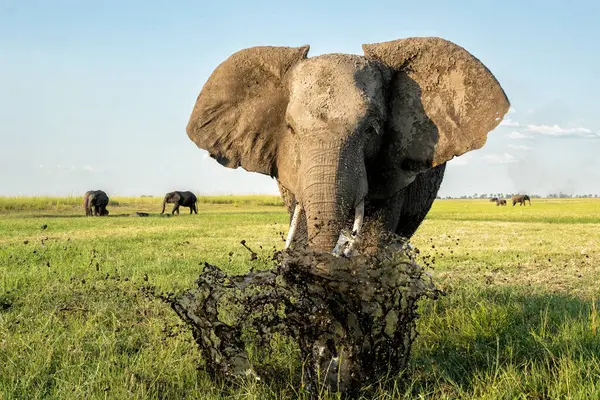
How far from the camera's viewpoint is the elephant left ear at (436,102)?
6.36 meters

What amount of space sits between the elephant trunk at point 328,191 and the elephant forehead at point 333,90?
1.09 feet

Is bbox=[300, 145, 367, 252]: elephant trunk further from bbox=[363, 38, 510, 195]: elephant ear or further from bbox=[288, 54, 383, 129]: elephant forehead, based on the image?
bbox=[363, 38, 510, 195]: elephant ear

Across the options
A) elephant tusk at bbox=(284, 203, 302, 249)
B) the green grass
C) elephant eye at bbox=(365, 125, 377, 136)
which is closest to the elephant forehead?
elephant eye at bbox=(365, 125, 377, 136)

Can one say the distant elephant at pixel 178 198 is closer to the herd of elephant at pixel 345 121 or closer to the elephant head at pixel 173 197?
the elephant head at pixel 173 197

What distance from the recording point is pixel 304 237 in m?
6.37

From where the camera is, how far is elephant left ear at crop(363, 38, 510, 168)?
251 inches

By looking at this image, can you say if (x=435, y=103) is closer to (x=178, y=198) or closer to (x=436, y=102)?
(x=436, y=102)

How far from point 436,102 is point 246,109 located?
2.04 metres

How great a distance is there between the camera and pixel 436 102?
650 centimetres

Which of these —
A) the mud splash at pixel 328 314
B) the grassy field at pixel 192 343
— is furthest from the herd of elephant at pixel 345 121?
the mud splash at pixel 328 314

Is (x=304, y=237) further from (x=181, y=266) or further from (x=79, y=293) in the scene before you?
(x=181, y=266)

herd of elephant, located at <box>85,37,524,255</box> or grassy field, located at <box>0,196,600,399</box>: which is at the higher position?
herd of elephant, located at <box>85,37,524,255</box>

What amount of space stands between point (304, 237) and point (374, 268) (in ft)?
8.34

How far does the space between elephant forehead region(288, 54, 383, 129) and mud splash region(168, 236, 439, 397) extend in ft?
5.75
